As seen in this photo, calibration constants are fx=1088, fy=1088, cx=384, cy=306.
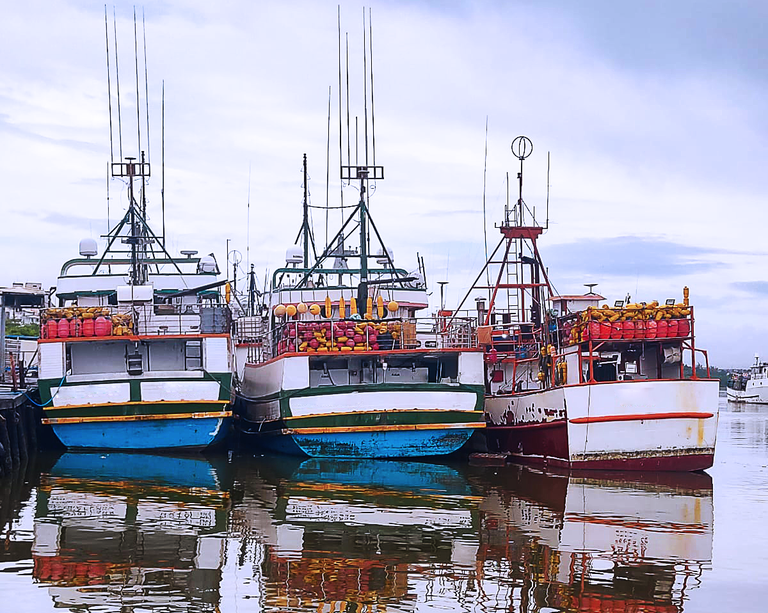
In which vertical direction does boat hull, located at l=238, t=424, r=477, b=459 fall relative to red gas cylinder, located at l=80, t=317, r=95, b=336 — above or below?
below

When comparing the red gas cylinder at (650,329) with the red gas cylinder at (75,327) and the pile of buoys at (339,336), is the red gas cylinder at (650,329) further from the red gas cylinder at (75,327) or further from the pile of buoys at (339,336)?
the red gas cylinder at (75,327)

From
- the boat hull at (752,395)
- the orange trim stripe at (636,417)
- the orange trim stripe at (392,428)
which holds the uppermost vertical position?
the orange trim stripe at (636,417)

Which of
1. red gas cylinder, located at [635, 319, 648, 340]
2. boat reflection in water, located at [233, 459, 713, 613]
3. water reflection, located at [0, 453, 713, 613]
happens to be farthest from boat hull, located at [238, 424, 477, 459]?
red gas cylinder, located at [635, 319, 648, 340]

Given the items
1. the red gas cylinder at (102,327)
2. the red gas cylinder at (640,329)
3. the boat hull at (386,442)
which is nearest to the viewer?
the red gas cylinder at (640,329)

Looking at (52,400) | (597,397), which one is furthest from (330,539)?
(52,400)

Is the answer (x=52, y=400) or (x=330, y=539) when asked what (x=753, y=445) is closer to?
(x=52, y=400)

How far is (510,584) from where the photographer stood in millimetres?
13266

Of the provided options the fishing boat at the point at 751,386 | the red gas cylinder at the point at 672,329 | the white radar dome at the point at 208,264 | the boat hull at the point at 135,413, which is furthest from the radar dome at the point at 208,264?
the fishing boat at the point at 751,386

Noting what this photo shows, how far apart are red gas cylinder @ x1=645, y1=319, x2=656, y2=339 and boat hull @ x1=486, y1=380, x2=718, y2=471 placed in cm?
132

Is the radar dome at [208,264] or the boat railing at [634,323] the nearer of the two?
the boat railing at [634,323]

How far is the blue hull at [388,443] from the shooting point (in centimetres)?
2769

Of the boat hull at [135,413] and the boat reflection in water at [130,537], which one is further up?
the boat hull at [135,413]

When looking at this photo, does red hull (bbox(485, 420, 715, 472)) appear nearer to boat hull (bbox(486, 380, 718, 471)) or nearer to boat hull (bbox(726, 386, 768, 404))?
boat hull (bbox(486, 380, 718, 471))

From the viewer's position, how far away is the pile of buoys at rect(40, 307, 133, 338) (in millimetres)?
29547
